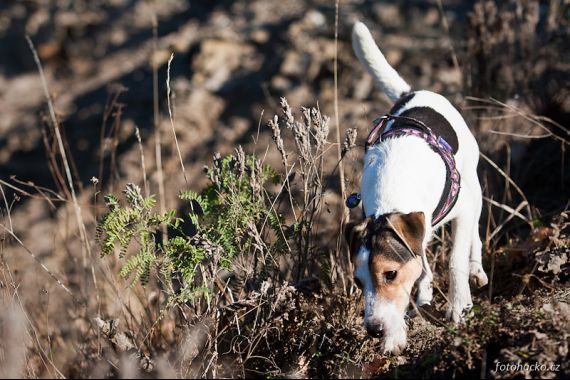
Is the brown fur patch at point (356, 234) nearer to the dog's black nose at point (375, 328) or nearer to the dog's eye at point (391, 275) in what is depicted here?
the dog's eye at point (391, 275)

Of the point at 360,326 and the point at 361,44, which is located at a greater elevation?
the point at 361,44

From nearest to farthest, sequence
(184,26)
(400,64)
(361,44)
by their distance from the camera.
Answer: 1. (361,44)
2. (400,64)
3. (184,26)

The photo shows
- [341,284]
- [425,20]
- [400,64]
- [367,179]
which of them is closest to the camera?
[367,179]

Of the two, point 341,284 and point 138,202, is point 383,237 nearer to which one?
point 341,284

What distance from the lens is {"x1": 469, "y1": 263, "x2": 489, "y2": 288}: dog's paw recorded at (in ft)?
11.9

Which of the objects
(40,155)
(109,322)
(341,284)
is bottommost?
(40,155)

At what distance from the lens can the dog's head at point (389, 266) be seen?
283 centimetres

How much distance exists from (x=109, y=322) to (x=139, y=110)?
6.16 meters

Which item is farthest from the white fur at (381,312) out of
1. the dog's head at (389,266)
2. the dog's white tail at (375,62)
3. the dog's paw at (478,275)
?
the dog's white tail at (375,62)

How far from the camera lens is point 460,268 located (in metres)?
3.36

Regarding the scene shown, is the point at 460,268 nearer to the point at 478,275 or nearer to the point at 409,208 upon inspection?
the point at 478,275

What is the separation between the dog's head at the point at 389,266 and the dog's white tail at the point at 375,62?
1556 millimetres

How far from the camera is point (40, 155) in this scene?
29.0 feet

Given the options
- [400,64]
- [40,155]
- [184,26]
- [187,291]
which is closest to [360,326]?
[187,291]
